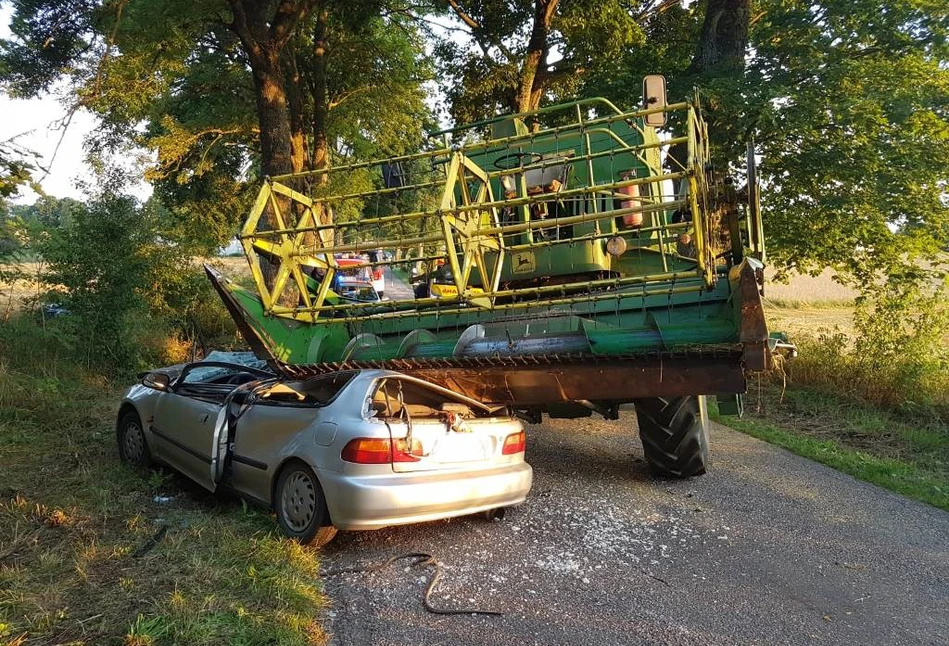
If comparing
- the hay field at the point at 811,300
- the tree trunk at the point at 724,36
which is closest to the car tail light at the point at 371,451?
the tree trunk at the point at 724,36

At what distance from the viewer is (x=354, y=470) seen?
3.86m

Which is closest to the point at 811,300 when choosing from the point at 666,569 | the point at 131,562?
the point at 666,569

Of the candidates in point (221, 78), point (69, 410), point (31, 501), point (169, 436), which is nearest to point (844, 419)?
point (169, 436)

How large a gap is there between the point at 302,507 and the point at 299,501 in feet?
0.16

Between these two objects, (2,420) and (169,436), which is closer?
(169,436)

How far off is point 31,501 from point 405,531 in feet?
8.62

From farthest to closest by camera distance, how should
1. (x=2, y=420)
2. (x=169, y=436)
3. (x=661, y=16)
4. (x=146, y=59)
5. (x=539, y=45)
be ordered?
(x=661, y=16) < (x=539, y=45) < (x=146, y=59) < (x=2, y=420) < (x=169, y=436)

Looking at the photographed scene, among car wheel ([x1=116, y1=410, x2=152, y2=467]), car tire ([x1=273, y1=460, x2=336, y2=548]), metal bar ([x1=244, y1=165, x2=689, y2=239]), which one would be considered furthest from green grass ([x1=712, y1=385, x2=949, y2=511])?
car wheel ([x1=116, y1=410, x2=152, y2=467])

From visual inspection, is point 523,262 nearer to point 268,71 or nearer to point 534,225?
point 534,225

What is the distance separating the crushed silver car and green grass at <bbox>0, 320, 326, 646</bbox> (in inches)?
11.7

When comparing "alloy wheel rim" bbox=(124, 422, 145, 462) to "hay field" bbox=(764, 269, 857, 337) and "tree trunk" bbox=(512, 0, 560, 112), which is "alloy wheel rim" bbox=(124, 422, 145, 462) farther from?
"hay field" bbox=(764, 269, 857, 337)

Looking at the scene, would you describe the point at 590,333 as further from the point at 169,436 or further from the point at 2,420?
the point at 2,420

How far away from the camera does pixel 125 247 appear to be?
31.6ft

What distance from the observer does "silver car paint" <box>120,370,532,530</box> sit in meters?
3.85
